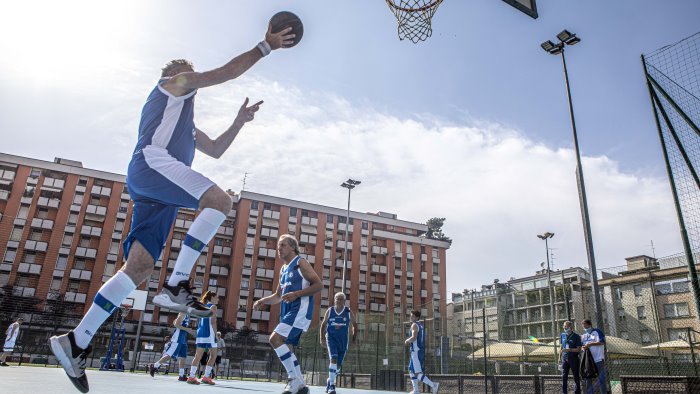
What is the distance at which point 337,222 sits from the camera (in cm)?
6116

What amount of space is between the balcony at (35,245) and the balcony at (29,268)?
1.69 m

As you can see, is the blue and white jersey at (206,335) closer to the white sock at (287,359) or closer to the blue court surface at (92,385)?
the blue court surface at (92,385)

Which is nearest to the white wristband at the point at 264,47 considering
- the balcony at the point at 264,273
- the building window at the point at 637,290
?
the building window at the point at 637,290

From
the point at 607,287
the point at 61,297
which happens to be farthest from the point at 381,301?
the point at 61,297

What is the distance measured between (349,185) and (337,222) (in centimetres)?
2526

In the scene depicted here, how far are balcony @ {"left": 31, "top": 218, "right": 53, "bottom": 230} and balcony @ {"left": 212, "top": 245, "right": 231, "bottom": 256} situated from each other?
17.0 metres

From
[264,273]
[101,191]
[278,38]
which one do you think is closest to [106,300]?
[278,38]

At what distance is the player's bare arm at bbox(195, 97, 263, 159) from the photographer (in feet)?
12.1

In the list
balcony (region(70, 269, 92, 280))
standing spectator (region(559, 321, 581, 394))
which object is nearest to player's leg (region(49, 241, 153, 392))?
standing spectator (region(559, 321, 581, 394))

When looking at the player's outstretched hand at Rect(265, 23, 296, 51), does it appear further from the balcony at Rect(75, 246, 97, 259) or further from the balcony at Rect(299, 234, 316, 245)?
the balcony at Rect(299, 234, 316, 245)

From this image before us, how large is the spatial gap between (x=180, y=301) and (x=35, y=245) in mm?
55234

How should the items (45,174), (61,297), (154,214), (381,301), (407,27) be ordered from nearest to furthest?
(154,214) → (407,27) → (61,297) → (45,174) → (381,301)

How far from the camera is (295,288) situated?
534 centimetres

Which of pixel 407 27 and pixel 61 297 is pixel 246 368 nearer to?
pixel 61 297
